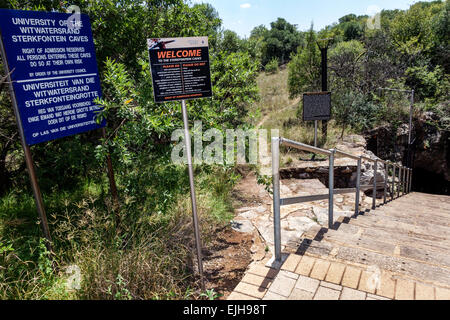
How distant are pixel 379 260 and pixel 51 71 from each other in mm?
3523

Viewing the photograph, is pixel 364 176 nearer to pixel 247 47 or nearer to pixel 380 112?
pixel 380 112

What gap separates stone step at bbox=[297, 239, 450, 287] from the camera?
247 cm

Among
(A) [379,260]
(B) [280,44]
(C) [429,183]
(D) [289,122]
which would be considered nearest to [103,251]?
(A) [379,260]

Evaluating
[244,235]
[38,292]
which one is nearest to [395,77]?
[244,235]

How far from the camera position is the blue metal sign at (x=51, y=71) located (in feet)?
8.56

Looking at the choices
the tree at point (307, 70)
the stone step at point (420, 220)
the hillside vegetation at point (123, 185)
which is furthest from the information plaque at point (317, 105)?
the tree at point (307, 70)

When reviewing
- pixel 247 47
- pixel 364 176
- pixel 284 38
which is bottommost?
pixel 364 176

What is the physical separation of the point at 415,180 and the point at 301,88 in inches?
310

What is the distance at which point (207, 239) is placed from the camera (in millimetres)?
4090

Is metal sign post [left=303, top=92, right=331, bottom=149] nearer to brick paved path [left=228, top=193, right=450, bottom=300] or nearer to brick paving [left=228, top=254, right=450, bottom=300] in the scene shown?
brick paved path [left=228, top=193, right=450, bottom=300]

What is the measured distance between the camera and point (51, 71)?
2.88 metres

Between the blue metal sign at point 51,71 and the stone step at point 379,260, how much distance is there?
105 inches

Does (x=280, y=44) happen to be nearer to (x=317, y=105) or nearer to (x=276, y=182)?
(x=317, y=105)

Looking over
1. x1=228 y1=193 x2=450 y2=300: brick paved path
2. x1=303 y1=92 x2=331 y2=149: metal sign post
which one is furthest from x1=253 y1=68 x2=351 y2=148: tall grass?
x1=228 y1=193 x2=450 y2=300: brick paved path
